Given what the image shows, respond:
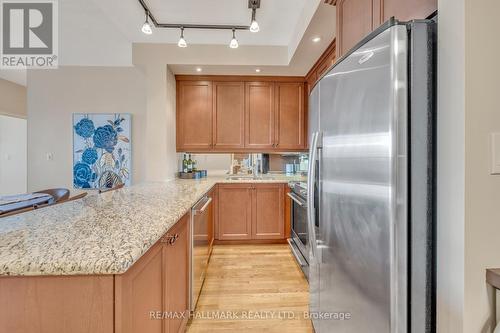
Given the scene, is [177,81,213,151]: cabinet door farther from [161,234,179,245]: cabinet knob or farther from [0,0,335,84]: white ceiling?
[161,234,179,245]: cabinet knob

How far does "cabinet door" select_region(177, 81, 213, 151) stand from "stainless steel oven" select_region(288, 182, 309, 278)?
1.59 meters

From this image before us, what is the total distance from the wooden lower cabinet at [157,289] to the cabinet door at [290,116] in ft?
7.79

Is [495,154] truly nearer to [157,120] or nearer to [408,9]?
[408,9]

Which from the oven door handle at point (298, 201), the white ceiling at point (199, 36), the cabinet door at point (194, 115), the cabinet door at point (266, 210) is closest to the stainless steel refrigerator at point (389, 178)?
the oven door handle at point (298, 201)

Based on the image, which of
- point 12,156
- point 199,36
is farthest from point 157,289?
point 12,156

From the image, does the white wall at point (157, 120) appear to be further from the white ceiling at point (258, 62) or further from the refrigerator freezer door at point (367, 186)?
the refrigerator freezer door at point (367, 186)

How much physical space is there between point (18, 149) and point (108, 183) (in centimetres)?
400

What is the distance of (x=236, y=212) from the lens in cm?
340

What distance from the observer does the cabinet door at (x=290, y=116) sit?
3.69m

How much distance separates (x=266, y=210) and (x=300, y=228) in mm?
895

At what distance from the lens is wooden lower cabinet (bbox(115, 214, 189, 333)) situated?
79 centimetres

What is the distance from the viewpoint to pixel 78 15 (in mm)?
2865

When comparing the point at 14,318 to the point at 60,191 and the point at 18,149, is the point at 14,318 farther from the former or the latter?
the point at 18,149

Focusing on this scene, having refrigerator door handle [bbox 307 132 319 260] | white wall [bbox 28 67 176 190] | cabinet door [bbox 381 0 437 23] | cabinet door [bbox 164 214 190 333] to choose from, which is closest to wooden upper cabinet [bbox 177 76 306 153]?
white wall [bbox 28 67 176 190]
